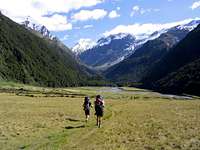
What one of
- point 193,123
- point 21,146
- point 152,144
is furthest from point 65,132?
point 193,123

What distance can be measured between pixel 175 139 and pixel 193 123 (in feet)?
33.6

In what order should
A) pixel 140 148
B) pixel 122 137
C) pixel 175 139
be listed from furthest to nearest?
1. pixel 122 137
2. pixel 175 139
3. pixel 140 148

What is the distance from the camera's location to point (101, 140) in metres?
29.5

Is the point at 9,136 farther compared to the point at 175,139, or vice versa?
the point at 9,136

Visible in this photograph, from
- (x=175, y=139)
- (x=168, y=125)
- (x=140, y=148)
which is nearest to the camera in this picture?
(x=140, y=148)

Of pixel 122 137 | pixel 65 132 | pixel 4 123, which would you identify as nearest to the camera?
pixel 122 137

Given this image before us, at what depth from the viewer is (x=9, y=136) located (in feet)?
103

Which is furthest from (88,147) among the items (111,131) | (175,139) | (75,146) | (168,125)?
(168,125)

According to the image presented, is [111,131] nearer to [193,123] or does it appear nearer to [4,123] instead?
[193,123]

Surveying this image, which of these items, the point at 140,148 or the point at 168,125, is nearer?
the point at 140,148

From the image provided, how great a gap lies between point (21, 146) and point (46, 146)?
185 cm

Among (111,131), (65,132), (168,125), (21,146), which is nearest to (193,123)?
(168,125)

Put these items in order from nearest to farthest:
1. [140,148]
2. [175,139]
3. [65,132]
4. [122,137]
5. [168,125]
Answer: [140,148] → [175,139] → [122,137] → [65,132] → [168,125]

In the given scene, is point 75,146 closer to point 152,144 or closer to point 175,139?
point 152,144
